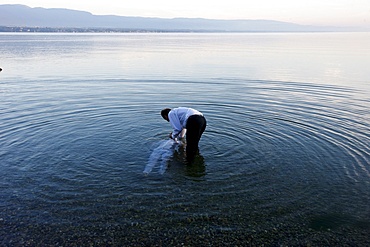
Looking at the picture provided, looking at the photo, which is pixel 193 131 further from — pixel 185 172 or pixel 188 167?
pixel 185 172

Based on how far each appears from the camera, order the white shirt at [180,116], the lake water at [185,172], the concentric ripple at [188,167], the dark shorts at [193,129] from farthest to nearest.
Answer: the white shirt at [180,116] → the dark shorts at [193,129] → the concentric ripple at [188,167] → the lake water at [185,172]

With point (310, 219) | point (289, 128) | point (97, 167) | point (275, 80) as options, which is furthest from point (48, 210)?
point (275, 80)

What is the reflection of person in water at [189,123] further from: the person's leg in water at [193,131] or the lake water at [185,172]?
the lake water at [185,172]

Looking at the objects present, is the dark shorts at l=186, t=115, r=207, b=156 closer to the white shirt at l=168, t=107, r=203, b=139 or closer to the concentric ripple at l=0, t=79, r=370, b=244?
the white shirt at l=168, t=107, r=203, b=139

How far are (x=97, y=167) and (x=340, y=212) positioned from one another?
8514 mm

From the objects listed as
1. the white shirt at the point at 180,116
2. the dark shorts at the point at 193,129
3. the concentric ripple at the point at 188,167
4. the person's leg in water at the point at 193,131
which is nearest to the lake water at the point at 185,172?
the concentric ripple at the point at 188,167

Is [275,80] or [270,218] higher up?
[275,80]

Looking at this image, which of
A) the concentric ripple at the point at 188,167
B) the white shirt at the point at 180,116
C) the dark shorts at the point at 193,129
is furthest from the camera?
the white shirt at the point at 180,116

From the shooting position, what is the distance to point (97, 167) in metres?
12.3

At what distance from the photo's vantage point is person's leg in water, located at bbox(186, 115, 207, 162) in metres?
12.1

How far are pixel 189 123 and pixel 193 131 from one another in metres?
0.38

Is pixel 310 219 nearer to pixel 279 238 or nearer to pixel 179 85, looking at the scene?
pixel 279 238

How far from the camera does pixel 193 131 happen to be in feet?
40.4

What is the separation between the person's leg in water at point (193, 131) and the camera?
476 inches
